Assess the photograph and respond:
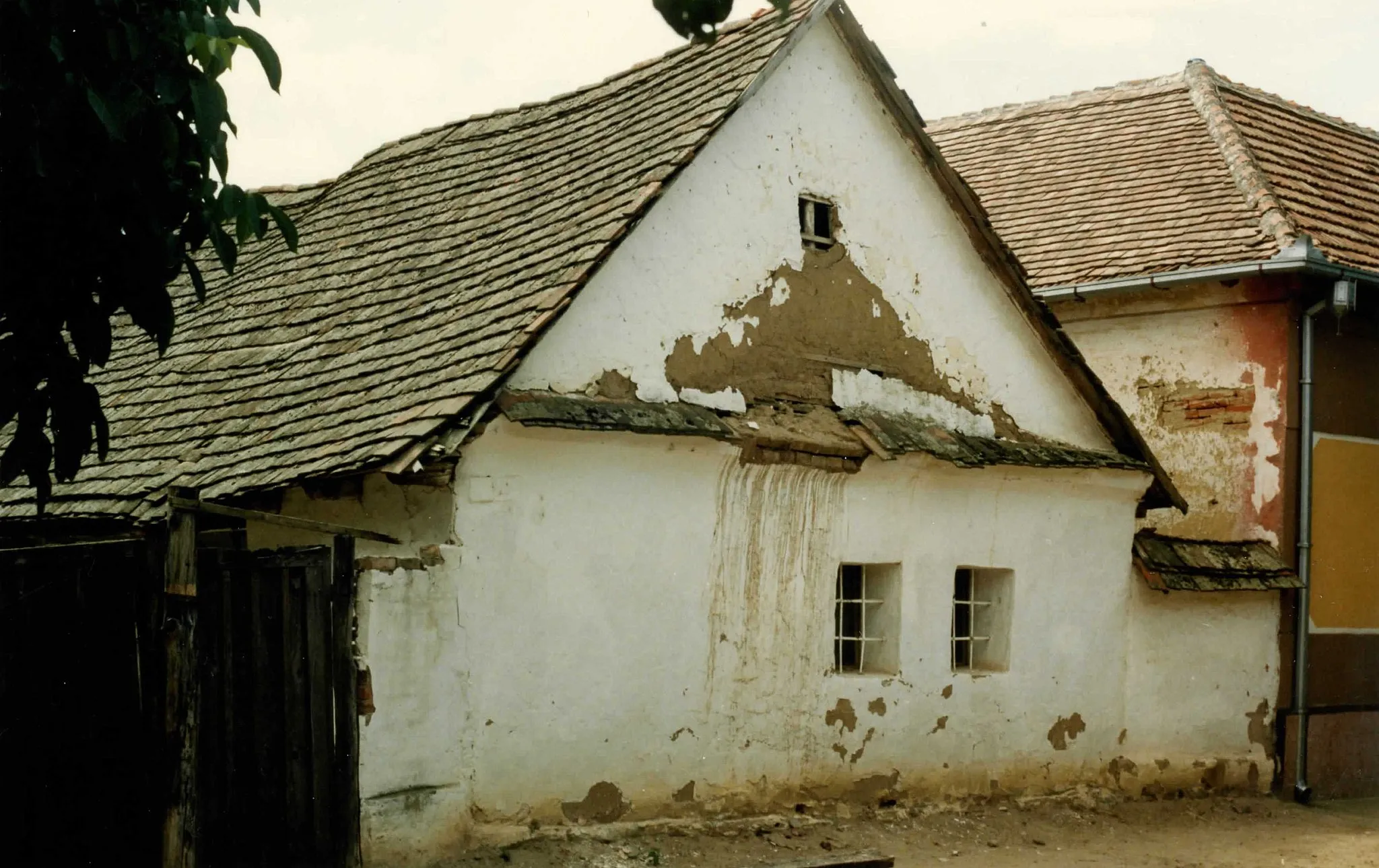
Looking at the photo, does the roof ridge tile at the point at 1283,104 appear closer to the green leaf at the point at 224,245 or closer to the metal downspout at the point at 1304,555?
the metal downspout at the point at 1304,555

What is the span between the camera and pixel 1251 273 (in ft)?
43.8

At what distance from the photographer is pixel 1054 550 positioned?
38.7ft

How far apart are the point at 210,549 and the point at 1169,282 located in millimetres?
9108

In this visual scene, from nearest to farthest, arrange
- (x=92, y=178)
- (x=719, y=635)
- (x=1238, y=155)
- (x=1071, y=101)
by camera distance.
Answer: (x=92, y=178)
(x=719, y=635)
(x=1238, y=155)
(x=1071, y=101)

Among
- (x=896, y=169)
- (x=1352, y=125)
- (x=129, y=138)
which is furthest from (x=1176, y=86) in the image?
(x=129, y=138)

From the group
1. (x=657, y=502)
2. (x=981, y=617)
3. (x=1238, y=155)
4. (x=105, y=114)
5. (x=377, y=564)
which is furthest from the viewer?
(x=1238, y=155)

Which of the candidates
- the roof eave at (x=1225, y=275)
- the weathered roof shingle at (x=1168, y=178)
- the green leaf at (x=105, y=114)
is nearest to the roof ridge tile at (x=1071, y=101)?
→ the weathered roof shingle at (x=1168, y=178)

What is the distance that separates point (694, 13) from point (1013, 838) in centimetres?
823

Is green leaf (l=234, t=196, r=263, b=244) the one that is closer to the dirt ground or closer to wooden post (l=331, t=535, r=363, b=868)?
wooden post (l=331, t=535, r=363, b=868)

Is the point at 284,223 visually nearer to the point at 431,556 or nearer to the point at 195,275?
the point at 195,275

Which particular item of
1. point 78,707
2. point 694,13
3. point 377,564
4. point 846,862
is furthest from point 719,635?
point 694,13

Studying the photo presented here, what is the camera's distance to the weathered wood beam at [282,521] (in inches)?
281

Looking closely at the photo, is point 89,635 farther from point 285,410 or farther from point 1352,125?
point 1352,125

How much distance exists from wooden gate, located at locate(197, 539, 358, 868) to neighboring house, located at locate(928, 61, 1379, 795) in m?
7.83
